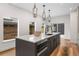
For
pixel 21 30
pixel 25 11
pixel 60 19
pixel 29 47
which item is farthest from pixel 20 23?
pixel 60 19

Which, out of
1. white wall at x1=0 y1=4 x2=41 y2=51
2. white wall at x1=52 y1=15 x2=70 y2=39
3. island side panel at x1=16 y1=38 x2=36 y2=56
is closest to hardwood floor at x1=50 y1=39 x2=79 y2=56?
island side panel at x1=16 y1=38 x2=36 y2=56

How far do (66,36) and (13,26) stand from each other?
5.14 metres

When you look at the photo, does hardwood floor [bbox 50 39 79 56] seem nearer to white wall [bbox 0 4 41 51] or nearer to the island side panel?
the island side panel

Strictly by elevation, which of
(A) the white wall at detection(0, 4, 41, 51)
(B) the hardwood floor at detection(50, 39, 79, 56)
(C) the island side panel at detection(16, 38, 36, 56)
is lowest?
(B) the hardwood floor at detection(50, 39, 79, 56)

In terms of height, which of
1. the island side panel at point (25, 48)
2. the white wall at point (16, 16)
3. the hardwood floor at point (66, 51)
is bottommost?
the hardwood floor at point (66, 51)

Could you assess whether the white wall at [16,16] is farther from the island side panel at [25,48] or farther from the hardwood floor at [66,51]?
the hardwood floor at [66,51]

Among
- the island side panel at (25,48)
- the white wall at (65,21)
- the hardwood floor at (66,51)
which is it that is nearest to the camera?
the island side panel at (25,48)

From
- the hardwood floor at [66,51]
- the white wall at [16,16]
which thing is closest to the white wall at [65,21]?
the hardwood floor at [66,51]

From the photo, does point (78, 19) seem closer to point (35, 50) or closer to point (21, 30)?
point (21, 30)

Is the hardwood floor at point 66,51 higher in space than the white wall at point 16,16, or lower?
lower

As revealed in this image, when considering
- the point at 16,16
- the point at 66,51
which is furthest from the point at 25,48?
the point at 16,16

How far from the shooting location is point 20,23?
4.47m

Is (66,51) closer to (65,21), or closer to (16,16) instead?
(16,16)

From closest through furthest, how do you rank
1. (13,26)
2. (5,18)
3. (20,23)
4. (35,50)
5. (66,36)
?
(35,50) → (5,18) → (13,26) → (20,23) → (66,36)
